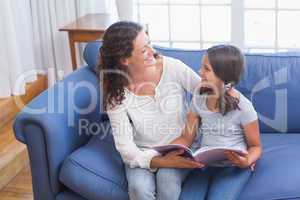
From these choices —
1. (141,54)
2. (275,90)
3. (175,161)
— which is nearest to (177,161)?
(175,161)

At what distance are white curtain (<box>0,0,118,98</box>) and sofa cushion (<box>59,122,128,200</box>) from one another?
55.0 inches

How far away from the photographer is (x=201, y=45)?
13.1ft

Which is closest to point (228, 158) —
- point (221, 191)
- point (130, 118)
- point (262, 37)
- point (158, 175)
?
point (221, 191)

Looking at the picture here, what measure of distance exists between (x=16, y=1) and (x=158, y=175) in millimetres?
2032

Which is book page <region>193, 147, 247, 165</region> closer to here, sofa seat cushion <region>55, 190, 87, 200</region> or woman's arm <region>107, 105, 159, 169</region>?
woman's arm <region>107, 105, 159, 169</region>

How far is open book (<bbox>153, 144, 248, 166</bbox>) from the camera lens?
1.92 meters

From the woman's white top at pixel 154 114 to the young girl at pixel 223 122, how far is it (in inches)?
2.7

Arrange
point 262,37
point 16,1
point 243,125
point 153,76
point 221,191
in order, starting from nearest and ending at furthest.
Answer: point 221,191, point 243,125, point 153,76, point 16,1, point 262,37

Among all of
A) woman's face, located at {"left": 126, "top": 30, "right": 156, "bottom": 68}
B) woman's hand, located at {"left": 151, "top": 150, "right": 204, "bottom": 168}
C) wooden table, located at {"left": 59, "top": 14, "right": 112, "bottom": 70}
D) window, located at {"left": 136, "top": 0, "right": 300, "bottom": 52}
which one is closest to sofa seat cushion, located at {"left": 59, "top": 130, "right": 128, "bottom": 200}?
woman's hand, located at {"left": 151, "top": 150, "right": 204, "bottom": 168}

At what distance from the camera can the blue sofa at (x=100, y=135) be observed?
204 centimetres

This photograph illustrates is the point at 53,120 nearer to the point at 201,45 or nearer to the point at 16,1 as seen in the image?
the point at 16,1

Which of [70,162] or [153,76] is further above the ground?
[153,76]

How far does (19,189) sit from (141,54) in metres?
1.22

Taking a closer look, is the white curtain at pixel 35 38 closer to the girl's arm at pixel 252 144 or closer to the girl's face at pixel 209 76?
the girl's face at pixel 209 76
